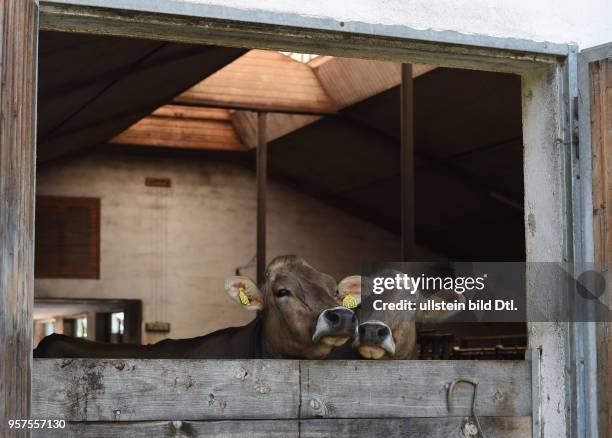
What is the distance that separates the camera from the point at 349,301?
224 inches

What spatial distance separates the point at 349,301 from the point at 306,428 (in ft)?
6.20

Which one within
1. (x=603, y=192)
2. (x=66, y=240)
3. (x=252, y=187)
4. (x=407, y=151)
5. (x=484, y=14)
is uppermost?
(x=252, y=187)

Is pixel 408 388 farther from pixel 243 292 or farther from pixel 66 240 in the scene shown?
pixel 66 240

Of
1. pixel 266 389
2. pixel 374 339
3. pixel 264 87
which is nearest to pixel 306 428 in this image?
pixel 266 389

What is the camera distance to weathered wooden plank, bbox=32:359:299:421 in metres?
3.60

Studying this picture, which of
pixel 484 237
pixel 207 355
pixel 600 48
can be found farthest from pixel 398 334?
pixel 484 237

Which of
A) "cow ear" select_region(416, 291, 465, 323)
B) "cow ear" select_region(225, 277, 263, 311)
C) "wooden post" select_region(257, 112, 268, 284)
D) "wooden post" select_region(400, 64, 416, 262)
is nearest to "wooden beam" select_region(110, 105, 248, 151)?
"wooden post" select_region(257, 112, 268, 284)

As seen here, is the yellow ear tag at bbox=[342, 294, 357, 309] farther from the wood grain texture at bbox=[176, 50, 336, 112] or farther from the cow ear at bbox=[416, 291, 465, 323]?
the wood grain texture at bbox=[176, 50, 336, 112]

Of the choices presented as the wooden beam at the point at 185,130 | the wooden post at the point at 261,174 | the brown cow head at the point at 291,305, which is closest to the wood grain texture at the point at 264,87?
the wooden post at the point at 261,174

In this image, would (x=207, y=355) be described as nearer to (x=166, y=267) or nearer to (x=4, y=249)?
(x=4, y=249)

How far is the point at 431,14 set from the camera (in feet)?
13.4

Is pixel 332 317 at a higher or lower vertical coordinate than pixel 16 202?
lower

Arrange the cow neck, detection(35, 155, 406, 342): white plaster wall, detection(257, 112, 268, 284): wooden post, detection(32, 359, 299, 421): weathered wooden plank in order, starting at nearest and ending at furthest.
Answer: detection(32, 359, 299, 421): weathered wooden plank → the cow neck → detection(257, 112, 268, 284): wooden post → detection(35, 155, 406, 342): white plaster wall

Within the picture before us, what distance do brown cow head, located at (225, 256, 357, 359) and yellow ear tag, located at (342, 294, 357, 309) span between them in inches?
2.5
